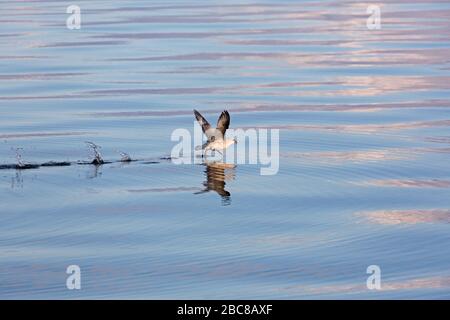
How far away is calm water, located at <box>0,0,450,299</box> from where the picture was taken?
11453 millimetres

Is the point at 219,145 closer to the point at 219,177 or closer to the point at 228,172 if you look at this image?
the point at 228,172

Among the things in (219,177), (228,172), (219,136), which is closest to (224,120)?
(219,136)

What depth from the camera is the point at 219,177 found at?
1582 centimetres

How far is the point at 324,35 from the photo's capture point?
108 ft

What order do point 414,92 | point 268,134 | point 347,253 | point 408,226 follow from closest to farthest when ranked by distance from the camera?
point 347,253, point 408,226, point 268,134, point 414,92

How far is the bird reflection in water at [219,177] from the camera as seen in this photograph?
581 inches

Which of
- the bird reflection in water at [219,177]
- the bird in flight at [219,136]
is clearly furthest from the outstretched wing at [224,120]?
the bird reflection in water at [219,177]

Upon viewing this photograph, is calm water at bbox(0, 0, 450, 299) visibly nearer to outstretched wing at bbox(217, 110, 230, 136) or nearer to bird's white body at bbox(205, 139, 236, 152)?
bird's white body at bbox(205, 139, 236, 152)

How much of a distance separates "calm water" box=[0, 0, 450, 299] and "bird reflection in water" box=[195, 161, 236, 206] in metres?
0.06

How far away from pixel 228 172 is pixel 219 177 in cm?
37

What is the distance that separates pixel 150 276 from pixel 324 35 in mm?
22419
